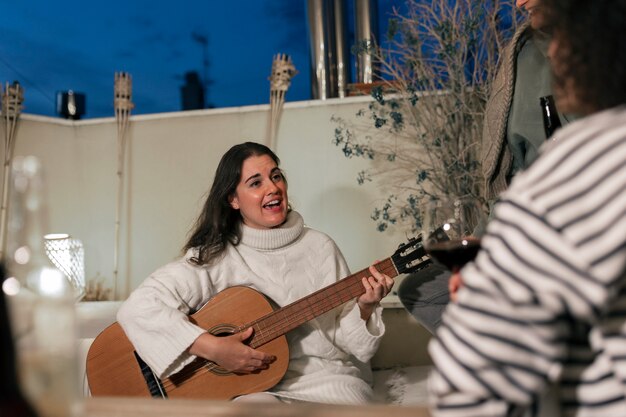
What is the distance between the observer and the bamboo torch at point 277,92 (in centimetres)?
393

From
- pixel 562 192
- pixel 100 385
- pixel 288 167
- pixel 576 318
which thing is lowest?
pixel 100 385

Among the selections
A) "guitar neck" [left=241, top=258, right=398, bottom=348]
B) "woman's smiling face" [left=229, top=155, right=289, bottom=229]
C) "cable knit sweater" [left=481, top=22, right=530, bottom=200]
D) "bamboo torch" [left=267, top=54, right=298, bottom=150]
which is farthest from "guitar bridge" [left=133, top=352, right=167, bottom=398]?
"bamboo torch" [left=267, top=54, right=298, bottom=150]

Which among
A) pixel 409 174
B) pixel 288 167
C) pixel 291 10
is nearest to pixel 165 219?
pixel 288 167

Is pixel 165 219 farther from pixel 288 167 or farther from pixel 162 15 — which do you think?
pixel 162 15

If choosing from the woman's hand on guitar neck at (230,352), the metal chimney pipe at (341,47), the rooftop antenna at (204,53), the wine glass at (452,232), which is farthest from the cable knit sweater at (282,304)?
the rooftop antenna at (204,53)

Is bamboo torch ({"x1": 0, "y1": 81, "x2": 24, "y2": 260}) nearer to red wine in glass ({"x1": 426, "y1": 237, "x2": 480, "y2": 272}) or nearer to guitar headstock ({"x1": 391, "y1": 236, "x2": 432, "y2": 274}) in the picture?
guitar headstock ({"x1": 391, "y1": 236, "x2": 432, "y2": 274})

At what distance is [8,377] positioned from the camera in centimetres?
50

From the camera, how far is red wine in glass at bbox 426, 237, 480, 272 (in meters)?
0.97

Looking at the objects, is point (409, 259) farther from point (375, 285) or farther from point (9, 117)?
point (9, 117)

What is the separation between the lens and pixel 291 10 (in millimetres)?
10312

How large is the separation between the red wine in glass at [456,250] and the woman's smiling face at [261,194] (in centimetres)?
131

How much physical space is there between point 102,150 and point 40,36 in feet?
23.1

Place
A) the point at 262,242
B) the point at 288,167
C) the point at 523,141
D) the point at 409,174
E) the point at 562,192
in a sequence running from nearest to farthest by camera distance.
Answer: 1. the point at 562,192
2. the point at 523,141
3. the point at 262,242
4. the point at 409,174
5. the point at 288,167

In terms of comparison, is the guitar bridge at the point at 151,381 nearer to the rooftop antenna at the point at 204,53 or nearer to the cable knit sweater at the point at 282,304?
the cable knit sweater at the point at 282,304
